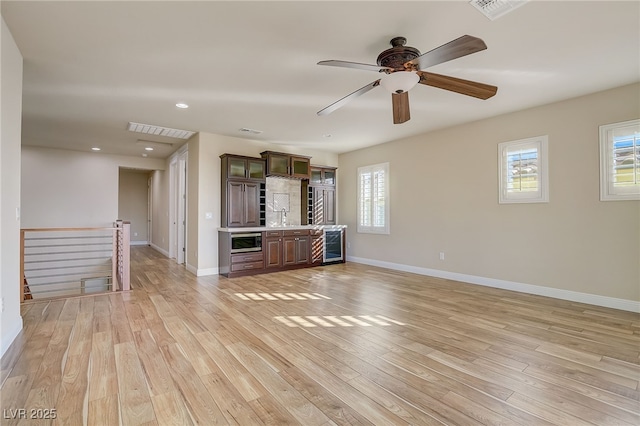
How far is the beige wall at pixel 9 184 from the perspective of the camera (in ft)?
7.79

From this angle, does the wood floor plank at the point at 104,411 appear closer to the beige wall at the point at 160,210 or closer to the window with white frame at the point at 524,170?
the window with white frame at the point at 524,170

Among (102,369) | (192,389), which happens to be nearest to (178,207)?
(102,369)

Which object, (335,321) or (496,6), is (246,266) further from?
(496,6)

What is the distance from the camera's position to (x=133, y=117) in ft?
15.2

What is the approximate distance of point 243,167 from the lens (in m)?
5.79

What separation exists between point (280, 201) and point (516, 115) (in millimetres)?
4655

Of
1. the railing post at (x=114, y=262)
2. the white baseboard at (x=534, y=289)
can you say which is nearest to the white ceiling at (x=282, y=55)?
the railing post at (x=114, y=262)

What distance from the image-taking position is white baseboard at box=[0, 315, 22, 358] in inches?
93.3

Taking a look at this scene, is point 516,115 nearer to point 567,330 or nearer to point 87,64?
point 567,330

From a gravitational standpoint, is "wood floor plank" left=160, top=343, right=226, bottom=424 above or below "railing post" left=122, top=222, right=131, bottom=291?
below

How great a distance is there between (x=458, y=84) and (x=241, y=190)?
4271 mm

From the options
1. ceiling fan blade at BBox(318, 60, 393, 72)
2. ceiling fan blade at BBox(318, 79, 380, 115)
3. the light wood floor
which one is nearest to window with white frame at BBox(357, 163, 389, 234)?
the light wood floor

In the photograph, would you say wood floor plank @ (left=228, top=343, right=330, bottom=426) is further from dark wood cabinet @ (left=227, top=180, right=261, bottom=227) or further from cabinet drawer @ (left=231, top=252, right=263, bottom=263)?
dark wood cabinet @ (left=227, top=180, right=261, bottom=227)

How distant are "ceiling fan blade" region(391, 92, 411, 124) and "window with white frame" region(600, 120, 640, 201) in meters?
2.84
